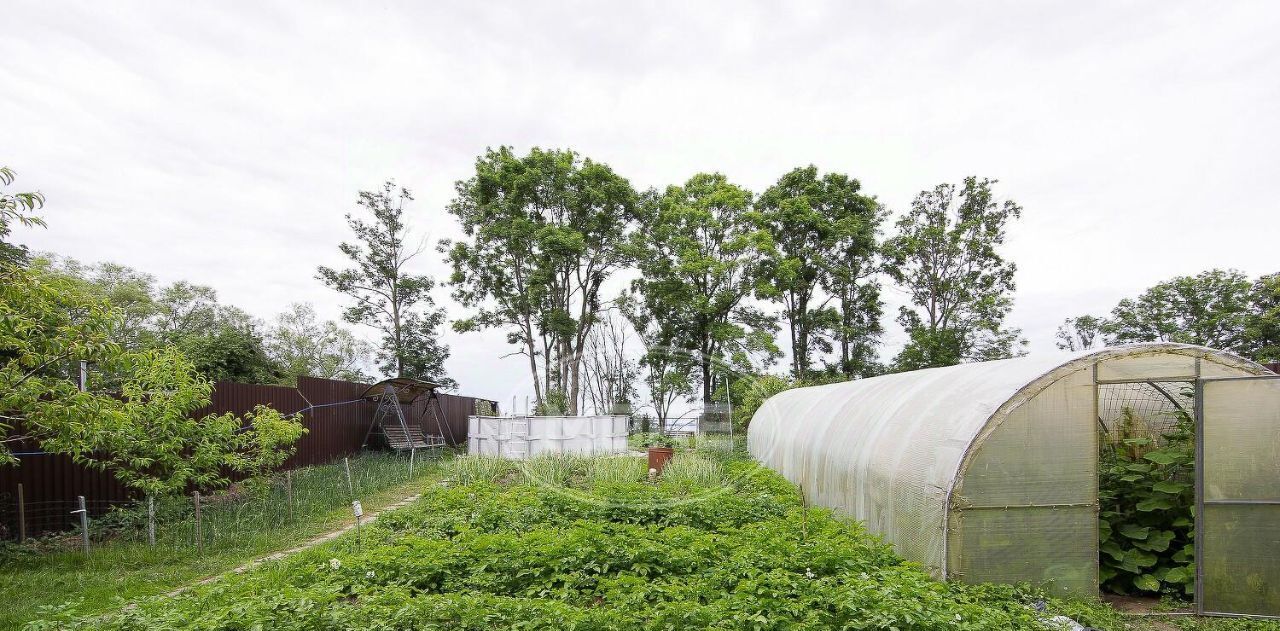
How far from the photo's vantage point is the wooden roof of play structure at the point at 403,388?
53.3 ft

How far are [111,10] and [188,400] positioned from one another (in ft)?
14.3

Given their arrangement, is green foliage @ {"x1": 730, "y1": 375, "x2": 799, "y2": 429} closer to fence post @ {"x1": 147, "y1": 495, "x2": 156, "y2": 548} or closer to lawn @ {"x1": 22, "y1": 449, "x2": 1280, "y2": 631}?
lawn @ {"x1": 22, "y1": 449, "x2": 1280, "y2": 631}

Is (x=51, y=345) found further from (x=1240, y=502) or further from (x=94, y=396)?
(x=1240, y=502)

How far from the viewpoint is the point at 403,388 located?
17.1 m

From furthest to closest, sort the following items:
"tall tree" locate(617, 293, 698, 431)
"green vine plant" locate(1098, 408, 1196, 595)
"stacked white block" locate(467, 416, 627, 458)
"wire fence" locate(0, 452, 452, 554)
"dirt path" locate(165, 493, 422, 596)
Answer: "tall tree" locate(617, 293, 698, 431)
"stacked white block" locate(467, 416, 627, 458)
"wire fence" locate(0, 452, 452, 554)
"dirt path" locate(165, 493, 422, 596)
"green vine plant" locate(1098, 408, 1196, 595)

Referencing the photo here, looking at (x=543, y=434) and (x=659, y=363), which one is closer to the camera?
(x=543, y=434)

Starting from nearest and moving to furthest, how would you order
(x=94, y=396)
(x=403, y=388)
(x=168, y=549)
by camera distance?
(x=94, y=396), (x=168, y=549), (x=403, y=388)

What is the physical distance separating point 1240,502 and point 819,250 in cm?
2188

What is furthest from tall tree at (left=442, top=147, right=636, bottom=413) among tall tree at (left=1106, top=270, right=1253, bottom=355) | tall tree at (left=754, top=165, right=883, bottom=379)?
tall tree at (left=1106, top=270, right=1253, bottom=355)

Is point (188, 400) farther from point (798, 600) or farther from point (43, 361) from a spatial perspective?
point (798, 600)

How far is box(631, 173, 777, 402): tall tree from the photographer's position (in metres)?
23.5

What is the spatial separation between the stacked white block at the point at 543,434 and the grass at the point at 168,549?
4.65 metres

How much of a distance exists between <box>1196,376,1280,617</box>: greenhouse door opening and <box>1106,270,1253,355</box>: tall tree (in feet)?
87.6

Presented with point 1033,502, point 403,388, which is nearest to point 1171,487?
point 1033,502
